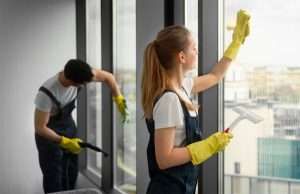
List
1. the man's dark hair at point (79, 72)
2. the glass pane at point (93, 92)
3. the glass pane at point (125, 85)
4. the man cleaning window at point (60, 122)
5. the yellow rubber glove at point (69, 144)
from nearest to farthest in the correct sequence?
the man's dark hair at point (79, 72) < the man cleaning window at point (60, 122) < the yellow rubber glove at point (69, 144) < the glass pane at point (125, 85) < the glass pane at point (93, 92)

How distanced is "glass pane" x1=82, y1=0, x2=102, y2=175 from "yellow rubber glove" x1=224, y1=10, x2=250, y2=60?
1882 mm

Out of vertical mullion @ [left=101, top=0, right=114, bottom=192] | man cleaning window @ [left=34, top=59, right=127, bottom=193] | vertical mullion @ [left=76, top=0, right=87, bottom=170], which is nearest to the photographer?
man cleaning window @ [left=34, top=59, right=127, bottom=193]

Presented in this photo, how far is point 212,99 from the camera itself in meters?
1.81

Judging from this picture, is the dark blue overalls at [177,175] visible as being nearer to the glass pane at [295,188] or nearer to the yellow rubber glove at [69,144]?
the glass pane at [295,188]

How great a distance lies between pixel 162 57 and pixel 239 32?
330 mm

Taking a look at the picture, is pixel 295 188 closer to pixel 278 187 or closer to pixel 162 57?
pixel 278 187

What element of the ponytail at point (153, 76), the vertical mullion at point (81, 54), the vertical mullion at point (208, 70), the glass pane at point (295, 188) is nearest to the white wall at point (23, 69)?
the vertical mullion at point (81, 54)

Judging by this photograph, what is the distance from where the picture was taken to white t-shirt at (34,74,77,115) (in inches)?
98.3

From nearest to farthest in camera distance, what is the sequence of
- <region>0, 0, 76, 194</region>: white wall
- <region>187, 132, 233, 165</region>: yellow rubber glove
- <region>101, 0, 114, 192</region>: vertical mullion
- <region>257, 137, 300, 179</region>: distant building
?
1. <region>187, 132, 233, 165</region>: yellow rubber glove
2. <region>257, 137, 300, 179</region>: distant building
3. <region>101, 0, 114, 192</region>: vertical mullion
4. <region>0, 0, 76, 194</region>: white wall

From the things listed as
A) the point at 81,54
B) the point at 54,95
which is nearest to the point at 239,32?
the point at 54,95

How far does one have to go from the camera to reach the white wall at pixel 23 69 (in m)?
3.26

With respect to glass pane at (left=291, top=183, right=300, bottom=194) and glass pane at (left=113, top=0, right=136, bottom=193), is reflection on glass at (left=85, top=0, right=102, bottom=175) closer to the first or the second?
glass pane at (left=113, top=0, right=136, bottom=193)

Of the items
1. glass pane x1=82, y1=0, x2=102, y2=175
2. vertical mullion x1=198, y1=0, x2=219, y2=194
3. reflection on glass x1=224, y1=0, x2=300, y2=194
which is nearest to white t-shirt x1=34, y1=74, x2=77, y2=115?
glass pane x1=82, y1=0, x2=102, y2=175

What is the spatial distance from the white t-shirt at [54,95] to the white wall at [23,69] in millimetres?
843
